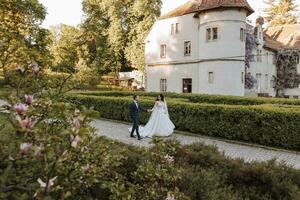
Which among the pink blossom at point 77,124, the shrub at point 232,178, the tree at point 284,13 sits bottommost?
the shrub at point 232,178

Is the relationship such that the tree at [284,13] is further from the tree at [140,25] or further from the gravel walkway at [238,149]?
the gravel walkway at [238,149]

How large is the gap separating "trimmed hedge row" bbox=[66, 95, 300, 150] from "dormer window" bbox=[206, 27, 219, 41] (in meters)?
17.5

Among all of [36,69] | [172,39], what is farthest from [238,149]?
[172,39]

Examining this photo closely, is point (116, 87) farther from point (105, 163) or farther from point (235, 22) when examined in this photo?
point (105, 163)

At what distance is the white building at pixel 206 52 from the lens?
32.8m

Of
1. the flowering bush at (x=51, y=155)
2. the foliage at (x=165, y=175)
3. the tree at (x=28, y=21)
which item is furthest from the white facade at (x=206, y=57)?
the flowering bush at (x=51, y=155)

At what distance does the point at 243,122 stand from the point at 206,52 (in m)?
20.2

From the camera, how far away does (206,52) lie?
112 feet

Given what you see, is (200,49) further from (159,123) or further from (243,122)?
(243,122)

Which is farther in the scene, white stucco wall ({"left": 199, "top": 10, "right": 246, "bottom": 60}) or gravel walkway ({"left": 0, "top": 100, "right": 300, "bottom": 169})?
white stucco wall ({"left": 199, "top": 10, "right": 246, "bottom": 60})

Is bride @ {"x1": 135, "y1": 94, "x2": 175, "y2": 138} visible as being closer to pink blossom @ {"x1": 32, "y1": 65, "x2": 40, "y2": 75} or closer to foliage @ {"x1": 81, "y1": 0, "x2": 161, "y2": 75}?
pink blossom @ {"x1": 32, "y1": 65, "x2": 40, "y2": 75}

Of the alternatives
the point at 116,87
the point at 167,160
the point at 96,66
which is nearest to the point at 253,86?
the point at 116,87

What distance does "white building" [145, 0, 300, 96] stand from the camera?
32.8 metres

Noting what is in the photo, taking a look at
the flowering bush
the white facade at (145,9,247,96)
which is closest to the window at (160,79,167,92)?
the white facade at (145,9,247,96)
